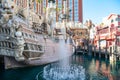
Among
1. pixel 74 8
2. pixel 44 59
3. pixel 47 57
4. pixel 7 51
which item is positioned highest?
pixel 74 8

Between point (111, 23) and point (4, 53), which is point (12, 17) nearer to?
point (4, 53)

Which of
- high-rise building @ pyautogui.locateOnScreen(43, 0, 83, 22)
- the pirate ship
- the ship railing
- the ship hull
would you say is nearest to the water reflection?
the ship hull

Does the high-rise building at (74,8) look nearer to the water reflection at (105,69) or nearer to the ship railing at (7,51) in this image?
the water reflection at (105,69)

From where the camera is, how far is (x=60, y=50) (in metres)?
46.5

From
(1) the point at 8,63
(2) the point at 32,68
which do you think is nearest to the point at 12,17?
(1) the point at 8,63

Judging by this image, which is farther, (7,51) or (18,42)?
(7,51)

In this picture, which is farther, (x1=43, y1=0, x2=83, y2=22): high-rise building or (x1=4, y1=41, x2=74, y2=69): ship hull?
(x1=43, y1=0, x2=83, y2=22): high-rise building

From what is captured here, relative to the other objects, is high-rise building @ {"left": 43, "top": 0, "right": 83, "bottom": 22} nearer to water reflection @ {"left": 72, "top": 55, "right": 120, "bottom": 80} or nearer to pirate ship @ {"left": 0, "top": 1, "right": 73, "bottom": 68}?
water reflection @ {"left": 72, "top": 55, "right": 120, "bottom": 80}

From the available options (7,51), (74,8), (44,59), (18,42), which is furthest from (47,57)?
(74,8)

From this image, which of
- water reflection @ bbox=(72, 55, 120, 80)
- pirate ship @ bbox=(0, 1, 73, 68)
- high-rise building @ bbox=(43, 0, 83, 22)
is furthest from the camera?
high-rise building @ bbox=(43, 0, 83, 22)

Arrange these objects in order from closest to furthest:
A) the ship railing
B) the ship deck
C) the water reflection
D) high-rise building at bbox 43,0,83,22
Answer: the ship railing < the water reflection < the ship deck < high-rise building at bbox 43,0,83,22

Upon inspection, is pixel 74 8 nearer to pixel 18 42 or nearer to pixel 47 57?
pixel 47 57

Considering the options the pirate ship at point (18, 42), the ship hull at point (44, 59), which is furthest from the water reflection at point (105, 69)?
the pirate ship at point (18, 42)

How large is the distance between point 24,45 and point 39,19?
50.9 ft
